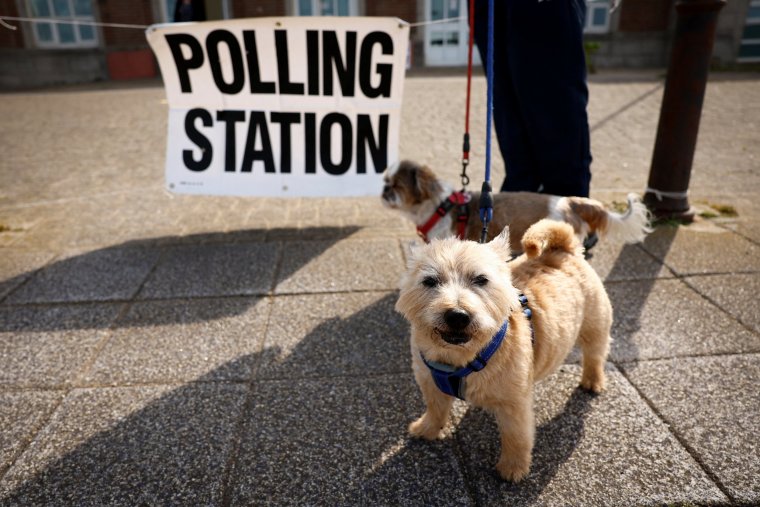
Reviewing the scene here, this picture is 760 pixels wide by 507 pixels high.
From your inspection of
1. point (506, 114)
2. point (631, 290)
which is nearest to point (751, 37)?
point (506, 114)

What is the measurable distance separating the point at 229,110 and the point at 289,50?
32.9 inches

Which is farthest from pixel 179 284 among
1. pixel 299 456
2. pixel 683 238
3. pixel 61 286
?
pixel 683 238

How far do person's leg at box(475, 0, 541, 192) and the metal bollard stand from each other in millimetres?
1413

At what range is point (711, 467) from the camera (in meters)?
2.35

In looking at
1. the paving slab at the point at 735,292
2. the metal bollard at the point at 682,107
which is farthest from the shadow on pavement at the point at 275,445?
the metal bollard at the point at 682,107

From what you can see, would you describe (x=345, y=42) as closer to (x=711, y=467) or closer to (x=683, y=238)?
(x=683, y=238)

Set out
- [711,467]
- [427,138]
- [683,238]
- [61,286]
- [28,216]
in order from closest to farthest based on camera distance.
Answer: [711,467], [61,286], [683,238], [28,216], [427,138]

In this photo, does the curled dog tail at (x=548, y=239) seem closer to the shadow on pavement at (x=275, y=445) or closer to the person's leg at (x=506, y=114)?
the shadow on pavement at (x=275, y=445)

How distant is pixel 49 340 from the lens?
3.49 metres

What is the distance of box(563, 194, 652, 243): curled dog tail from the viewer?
365 centimetres

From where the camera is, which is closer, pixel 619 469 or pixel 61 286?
pixel 619 469

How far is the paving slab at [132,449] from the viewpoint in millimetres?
2330

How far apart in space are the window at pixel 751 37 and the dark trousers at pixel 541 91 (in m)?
21.1

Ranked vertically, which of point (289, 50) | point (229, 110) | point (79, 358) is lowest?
point (79, 358)
